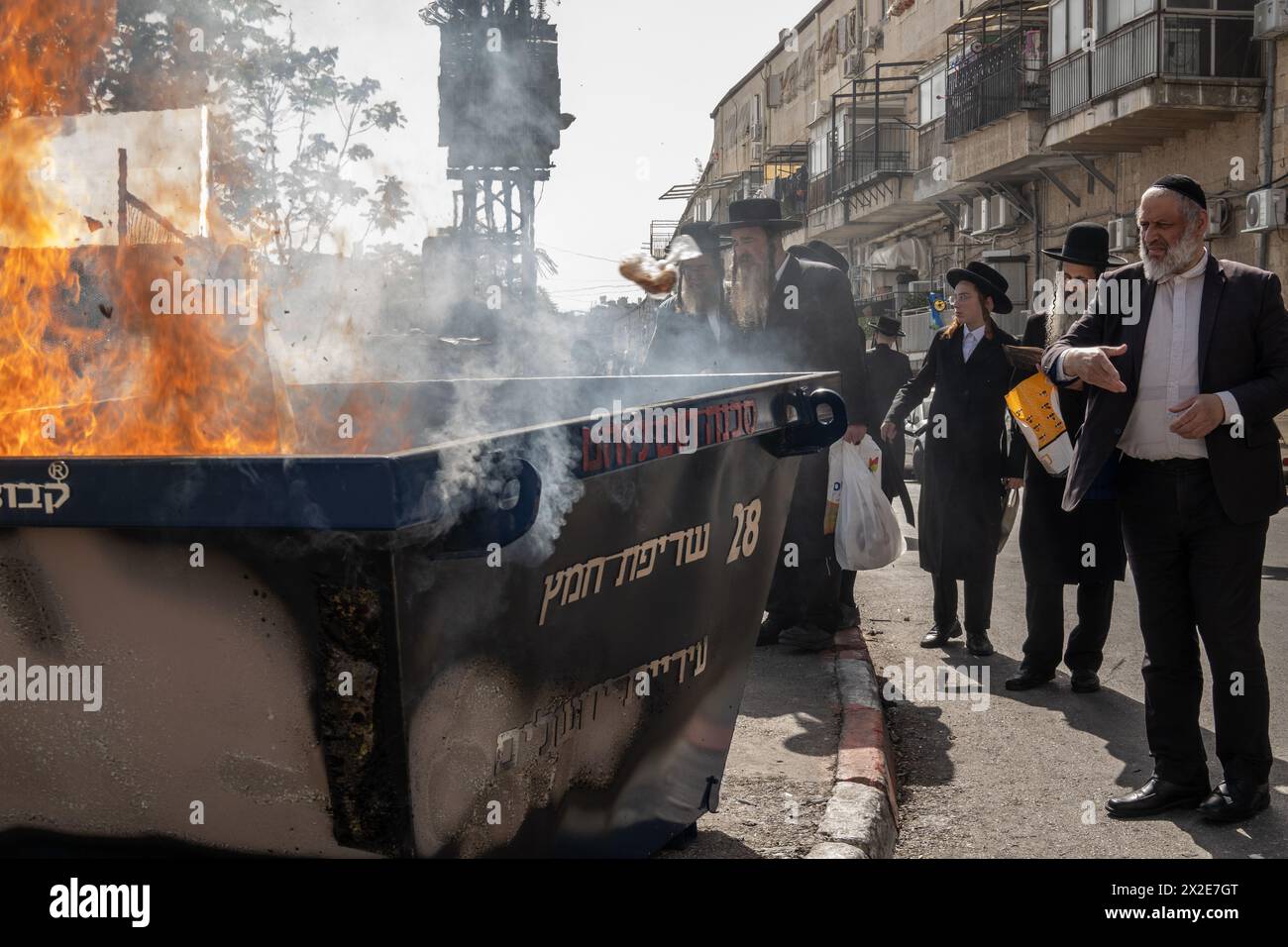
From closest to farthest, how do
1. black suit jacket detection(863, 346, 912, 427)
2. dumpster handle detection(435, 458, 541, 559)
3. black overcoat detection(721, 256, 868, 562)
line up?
dumpster handle detection(435, 458, 541, 559), black overcoat detection(721, 256, 868, 562), black suit jacket detection(863, 346, 912, 427)

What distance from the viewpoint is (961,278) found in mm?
7086

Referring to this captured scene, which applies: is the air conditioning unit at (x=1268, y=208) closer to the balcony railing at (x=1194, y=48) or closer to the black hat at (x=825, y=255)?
the balcony railing at (x=1194, y=48)

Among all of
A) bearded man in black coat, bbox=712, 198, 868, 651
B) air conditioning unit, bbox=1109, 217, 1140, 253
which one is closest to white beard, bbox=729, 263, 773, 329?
bearded man in black coat, bbox=712, 198, 868, 651

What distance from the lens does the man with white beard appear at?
4.32 meters

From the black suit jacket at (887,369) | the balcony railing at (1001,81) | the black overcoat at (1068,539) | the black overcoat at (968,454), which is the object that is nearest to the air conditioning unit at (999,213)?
the balcony railing at (1001,81)

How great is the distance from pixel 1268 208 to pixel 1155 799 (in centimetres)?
1889

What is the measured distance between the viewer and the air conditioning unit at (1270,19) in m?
20.5

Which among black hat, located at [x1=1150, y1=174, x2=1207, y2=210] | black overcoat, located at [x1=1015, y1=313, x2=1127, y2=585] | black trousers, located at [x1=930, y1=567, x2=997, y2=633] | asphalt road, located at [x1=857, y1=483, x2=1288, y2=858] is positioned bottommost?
asphalt road, located at [x1=857, y1=483, x2=1288, y2=858]

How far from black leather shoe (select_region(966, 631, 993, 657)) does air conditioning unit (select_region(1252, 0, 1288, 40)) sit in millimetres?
17561

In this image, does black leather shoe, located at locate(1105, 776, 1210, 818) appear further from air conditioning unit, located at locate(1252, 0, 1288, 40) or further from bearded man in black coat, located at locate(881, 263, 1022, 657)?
air conditioning unit, located at locate(1252, 0, 1288, 40)

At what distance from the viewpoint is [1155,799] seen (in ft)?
14.6

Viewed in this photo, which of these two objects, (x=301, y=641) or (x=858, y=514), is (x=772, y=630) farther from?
(x=301, y=641)
